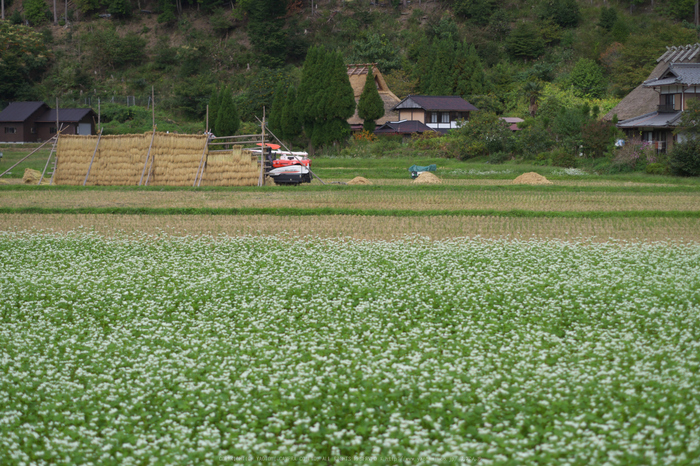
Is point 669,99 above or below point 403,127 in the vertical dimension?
above

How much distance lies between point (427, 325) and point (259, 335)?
193 centimetres

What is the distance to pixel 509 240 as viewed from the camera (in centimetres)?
1402

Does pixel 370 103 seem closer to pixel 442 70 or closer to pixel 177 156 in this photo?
pixel 442 70

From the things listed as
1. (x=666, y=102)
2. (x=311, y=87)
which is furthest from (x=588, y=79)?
(x=311, y=87)

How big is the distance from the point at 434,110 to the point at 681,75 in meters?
21.0

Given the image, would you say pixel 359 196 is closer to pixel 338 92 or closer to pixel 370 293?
pixel 370 293

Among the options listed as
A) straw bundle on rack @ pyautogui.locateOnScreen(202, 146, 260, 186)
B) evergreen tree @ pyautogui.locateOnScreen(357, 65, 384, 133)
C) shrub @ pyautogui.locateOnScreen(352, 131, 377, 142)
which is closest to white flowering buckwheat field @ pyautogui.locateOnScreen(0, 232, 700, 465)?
straw bundle on rack @ pyautogui.locateOnScreen(202, 146, 260, 186)

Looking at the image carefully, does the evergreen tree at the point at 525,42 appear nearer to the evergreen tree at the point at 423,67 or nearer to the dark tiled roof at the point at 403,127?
the evergreen tree at the point at 423,67

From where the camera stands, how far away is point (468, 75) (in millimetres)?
58406

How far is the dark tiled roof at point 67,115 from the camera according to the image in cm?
5494

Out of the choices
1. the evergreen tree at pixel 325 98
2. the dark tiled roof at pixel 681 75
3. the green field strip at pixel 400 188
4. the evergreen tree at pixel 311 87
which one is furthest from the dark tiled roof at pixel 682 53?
the evergreen tree at pixel 311 87

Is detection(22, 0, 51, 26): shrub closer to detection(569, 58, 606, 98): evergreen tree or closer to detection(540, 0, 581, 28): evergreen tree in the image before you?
detection(540, 0, 581, 28): evergreen tree

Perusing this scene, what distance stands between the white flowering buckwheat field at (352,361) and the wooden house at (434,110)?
4342 cm

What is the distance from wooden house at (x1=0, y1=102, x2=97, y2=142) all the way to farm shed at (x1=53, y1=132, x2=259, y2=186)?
30.4 m
